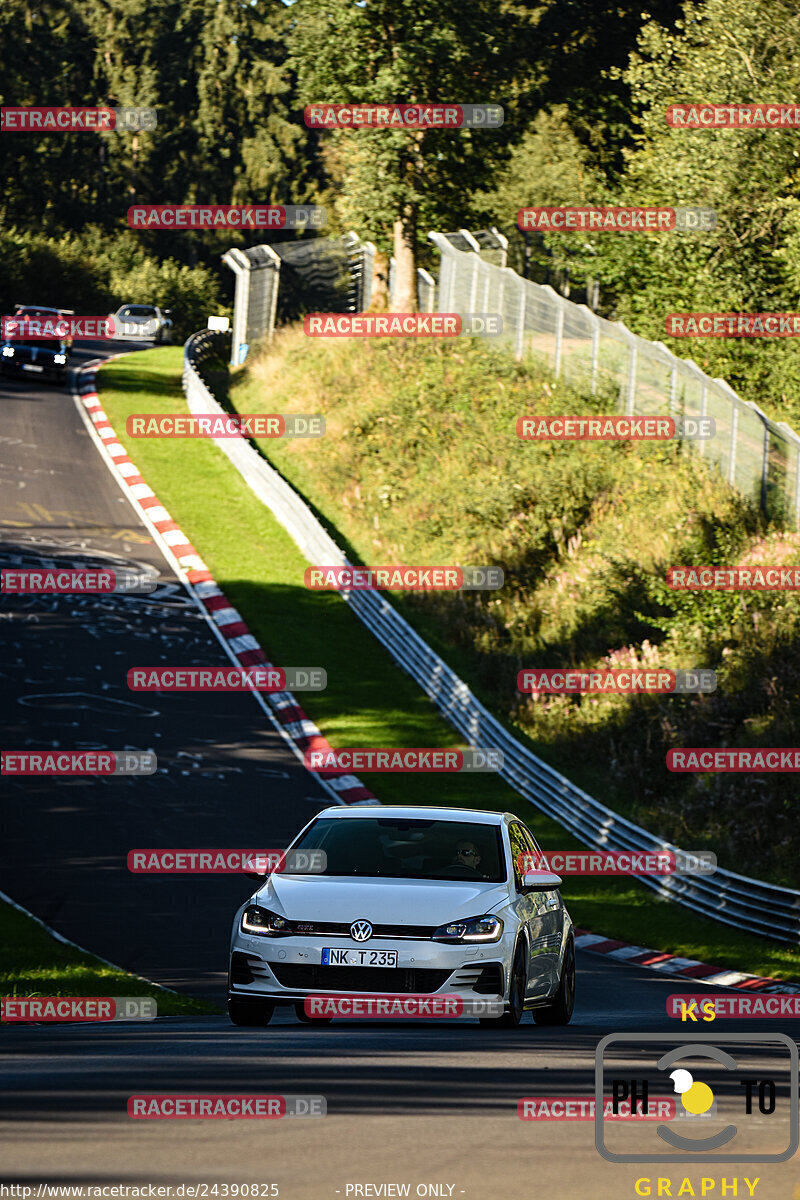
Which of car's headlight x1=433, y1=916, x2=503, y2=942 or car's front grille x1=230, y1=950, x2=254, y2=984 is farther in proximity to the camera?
car's front grille x1=230, y1=950, x2=254, y2=984

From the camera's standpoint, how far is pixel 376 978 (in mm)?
8828

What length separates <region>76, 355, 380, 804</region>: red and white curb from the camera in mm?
21297

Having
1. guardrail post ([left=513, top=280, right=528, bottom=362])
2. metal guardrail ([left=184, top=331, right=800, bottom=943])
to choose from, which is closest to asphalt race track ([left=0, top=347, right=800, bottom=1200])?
metal guardrail ([left=184, top=331, right=800, bottom=943])

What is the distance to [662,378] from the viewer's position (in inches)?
1198

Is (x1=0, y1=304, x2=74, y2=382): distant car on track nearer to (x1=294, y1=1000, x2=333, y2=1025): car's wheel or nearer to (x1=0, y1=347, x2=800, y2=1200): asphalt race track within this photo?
(x1=0, y1=347, x2=800, y2=1200): asphalt race track

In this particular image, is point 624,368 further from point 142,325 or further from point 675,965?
point 142,325

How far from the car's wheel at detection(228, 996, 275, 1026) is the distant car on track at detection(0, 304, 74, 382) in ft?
122

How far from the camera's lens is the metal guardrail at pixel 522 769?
664 inches

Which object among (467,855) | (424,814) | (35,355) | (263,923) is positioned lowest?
(263,923)

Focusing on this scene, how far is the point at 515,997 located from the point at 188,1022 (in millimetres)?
2397

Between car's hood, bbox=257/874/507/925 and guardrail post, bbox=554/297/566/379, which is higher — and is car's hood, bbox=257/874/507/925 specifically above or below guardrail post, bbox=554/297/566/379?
below

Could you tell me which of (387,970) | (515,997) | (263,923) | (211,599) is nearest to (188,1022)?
(263,923)

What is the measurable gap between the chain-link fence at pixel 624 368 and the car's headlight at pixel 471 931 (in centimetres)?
1731

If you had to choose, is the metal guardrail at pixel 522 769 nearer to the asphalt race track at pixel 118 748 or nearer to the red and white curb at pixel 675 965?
the red and white curb at pixel 675 965
